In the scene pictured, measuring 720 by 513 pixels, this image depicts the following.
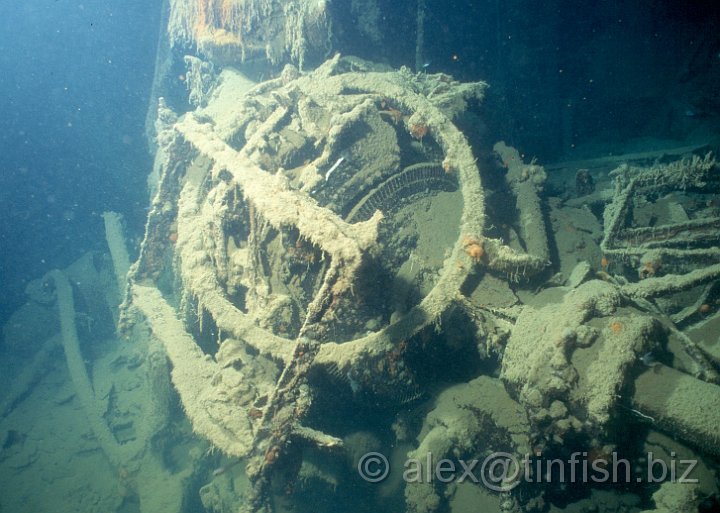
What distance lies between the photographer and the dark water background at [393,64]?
7.49 m

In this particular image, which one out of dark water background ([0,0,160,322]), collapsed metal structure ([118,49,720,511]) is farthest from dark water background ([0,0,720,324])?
collapsed metal structure ([118,49,720,511])

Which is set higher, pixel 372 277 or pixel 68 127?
pixel 68 127

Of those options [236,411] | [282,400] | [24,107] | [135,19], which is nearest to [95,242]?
[24,107]

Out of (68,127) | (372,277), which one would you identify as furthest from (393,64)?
(68,127)

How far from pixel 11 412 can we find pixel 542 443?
42.0 feet

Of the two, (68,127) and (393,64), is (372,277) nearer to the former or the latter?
(393,64)

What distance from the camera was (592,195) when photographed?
523 centimetres

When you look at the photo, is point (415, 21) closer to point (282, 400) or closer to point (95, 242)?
point (282, 400)

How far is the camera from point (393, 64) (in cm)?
698

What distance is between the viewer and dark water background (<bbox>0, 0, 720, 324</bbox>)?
7.49 metres

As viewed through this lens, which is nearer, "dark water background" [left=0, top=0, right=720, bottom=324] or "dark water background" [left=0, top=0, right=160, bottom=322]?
"dark water background" [left=0, top=0, right=720, bottom=324]

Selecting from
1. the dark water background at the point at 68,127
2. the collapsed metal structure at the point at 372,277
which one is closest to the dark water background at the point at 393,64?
the dark water background at the point at 68,127

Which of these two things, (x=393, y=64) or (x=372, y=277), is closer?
(x=372, y=277)

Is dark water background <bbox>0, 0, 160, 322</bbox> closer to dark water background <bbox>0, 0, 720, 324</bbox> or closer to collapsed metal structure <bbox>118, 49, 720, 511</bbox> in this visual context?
dark water background <bbox>0, 0, 720, 324</bbox>
